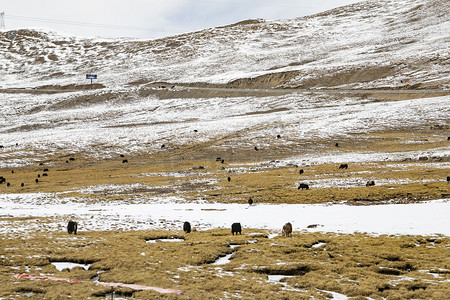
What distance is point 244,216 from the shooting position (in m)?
32.4

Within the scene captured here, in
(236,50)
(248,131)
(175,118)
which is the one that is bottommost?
(248,131)

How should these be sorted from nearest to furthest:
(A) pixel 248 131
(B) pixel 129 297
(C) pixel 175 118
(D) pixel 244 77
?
(B) pixel 129 297, (A) pixel 248 131, (C) pixel 175 118, (D) pixel 244 77

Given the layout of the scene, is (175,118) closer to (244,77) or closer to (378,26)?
(244,77)

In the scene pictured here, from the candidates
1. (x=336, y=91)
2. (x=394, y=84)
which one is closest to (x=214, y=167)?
(x=336, y=91)

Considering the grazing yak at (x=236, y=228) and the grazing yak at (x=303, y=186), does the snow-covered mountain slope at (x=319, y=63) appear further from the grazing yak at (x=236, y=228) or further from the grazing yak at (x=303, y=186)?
the grazing yak at (x=236, y=228)

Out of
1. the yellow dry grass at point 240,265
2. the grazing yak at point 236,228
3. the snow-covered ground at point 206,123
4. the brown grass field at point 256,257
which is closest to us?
the yellow dry grass at point 240,265

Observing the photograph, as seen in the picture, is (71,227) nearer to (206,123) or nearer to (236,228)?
(236,228)

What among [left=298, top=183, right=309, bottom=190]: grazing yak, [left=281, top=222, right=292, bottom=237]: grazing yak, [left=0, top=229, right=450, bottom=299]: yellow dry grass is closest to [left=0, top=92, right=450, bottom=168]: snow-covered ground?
[left=298, top=183, right=309, bottom=190]: grazing yak

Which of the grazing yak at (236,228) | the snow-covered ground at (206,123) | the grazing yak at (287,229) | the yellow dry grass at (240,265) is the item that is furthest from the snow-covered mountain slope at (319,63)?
the yellow dry grass at (240,265)

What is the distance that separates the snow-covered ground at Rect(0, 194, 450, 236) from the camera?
26.7 m

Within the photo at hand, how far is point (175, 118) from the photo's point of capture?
376 ft

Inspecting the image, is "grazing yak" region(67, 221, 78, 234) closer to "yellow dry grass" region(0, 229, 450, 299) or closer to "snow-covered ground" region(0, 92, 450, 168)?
"yellow dry grass" region(0, 229, 450, 299)

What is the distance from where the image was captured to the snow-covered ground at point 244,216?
26688mm

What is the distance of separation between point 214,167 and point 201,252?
44.2 m
